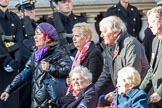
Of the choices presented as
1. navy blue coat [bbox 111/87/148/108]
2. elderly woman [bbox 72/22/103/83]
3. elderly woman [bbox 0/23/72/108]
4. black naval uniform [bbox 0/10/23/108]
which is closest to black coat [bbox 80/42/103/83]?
elderly woman [bbox 72/22/103/83]

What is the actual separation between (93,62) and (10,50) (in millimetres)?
1633

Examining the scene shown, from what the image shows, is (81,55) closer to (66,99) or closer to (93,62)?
(93,62)

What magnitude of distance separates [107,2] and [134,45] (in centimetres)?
453

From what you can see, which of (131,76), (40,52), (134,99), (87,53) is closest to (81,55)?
(87,53)

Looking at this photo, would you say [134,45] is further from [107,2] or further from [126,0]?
[107,2]

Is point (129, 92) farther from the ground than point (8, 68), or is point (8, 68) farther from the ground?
point (8, 68)

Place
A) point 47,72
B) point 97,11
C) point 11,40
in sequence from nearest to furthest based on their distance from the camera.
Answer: point 47,72, point 11,40, point 97,11

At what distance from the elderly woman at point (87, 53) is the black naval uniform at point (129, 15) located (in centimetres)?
258

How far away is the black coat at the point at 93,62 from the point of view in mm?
6641

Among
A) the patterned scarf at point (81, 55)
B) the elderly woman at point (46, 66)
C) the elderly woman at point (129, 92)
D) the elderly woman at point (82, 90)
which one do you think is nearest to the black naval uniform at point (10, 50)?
the elderly woman at point (46, 66)

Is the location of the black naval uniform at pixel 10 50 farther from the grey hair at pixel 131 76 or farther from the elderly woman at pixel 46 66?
the grey hair at pixel 131 76

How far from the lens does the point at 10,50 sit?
26.0 feet

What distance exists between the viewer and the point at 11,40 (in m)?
8.14

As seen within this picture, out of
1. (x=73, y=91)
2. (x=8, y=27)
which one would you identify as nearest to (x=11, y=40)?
(x=8, y=27)
